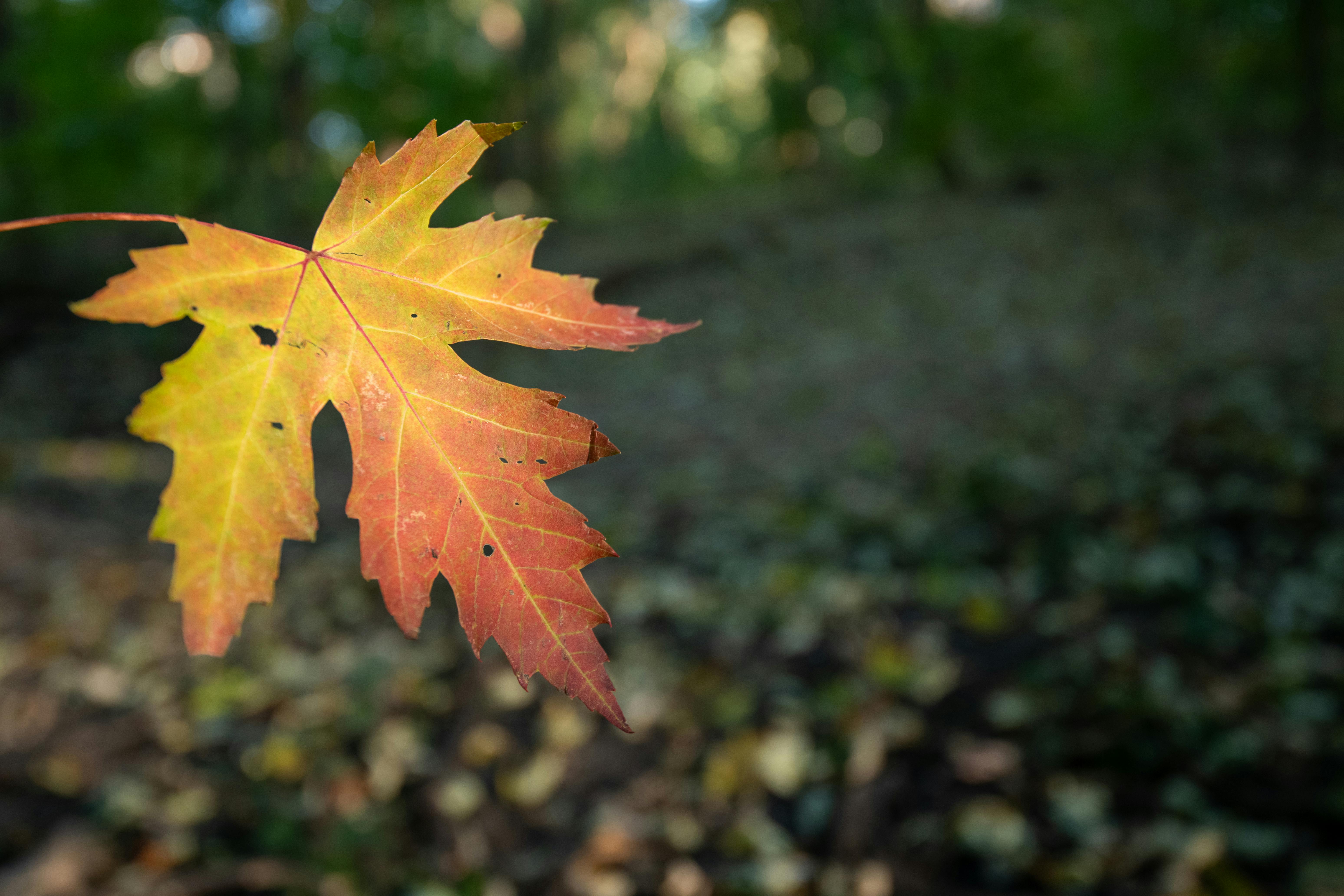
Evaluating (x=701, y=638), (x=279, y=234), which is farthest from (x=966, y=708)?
(x=279, y=234)

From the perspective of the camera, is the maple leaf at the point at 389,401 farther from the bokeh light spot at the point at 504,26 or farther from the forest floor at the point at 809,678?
the bokeh light spot at the point at 504,26

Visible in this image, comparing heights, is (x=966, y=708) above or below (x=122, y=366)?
above

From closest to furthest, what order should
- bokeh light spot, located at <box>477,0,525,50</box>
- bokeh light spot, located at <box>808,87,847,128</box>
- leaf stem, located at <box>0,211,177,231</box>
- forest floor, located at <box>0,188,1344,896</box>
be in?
leaf stem, located at <box>0,211,177,231</box>
forest floor, located at <box>0,188,1344,896</box>
bokeh light spot, located at <box>477,0,525,50</box>
bokeh light spot, located at <box>808,87,847,128</box>

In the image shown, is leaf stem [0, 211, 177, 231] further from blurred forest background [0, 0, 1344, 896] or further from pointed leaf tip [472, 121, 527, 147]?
blurred forest background [0, 0, 1344, 896]

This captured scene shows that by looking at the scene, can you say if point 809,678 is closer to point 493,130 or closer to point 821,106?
point 493,130

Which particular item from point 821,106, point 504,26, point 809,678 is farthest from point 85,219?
point 504,26

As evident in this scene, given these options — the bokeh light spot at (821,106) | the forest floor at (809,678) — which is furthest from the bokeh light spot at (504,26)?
the forest floor at (809,678)

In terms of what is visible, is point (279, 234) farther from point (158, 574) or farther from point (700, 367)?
point (158, 574)

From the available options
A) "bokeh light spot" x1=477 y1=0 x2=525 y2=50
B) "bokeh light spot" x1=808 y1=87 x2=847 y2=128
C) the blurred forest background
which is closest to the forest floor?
the blurred forest background
